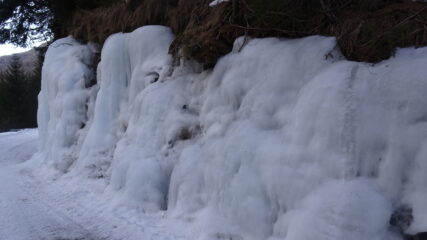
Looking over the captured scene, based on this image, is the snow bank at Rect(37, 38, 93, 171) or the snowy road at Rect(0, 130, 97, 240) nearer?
the snowy road at Rect(0, 130, 97, 240)

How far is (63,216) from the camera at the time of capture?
22.3 feet

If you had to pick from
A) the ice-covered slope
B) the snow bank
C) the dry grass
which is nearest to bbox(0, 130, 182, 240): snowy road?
the ice-covered slope

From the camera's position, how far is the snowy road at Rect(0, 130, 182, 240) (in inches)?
230

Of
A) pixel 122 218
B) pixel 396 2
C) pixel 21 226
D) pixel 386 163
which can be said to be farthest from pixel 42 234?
pixel 396 2

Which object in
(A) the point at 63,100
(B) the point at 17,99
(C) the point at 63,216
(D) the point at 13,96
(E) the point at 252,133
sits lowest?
(B) the point at 17,99

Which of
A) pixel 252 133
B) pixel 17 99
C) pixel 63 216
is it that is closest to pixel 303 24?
pixel 252 133

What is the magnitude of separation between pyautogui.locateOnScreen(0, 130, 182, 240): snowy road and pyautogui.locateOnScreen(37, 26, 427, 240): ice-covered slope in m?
0.39

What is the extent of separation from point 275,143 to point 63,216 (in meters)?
3.53

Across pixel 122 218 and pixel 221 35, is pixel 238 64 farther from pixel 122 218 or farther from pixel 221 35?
pixel 122 218

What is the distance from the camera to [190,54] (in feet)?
24.0

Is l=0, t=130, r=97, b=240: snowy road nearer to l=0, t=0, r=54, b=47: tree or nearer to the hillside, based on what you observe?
the hillside

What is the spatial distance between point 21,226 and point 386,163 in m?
4.96

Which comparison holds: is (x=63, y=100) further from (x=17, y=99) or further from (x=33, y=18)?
(x=17, y=99)

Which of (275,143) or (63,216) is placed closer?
(275,143)
